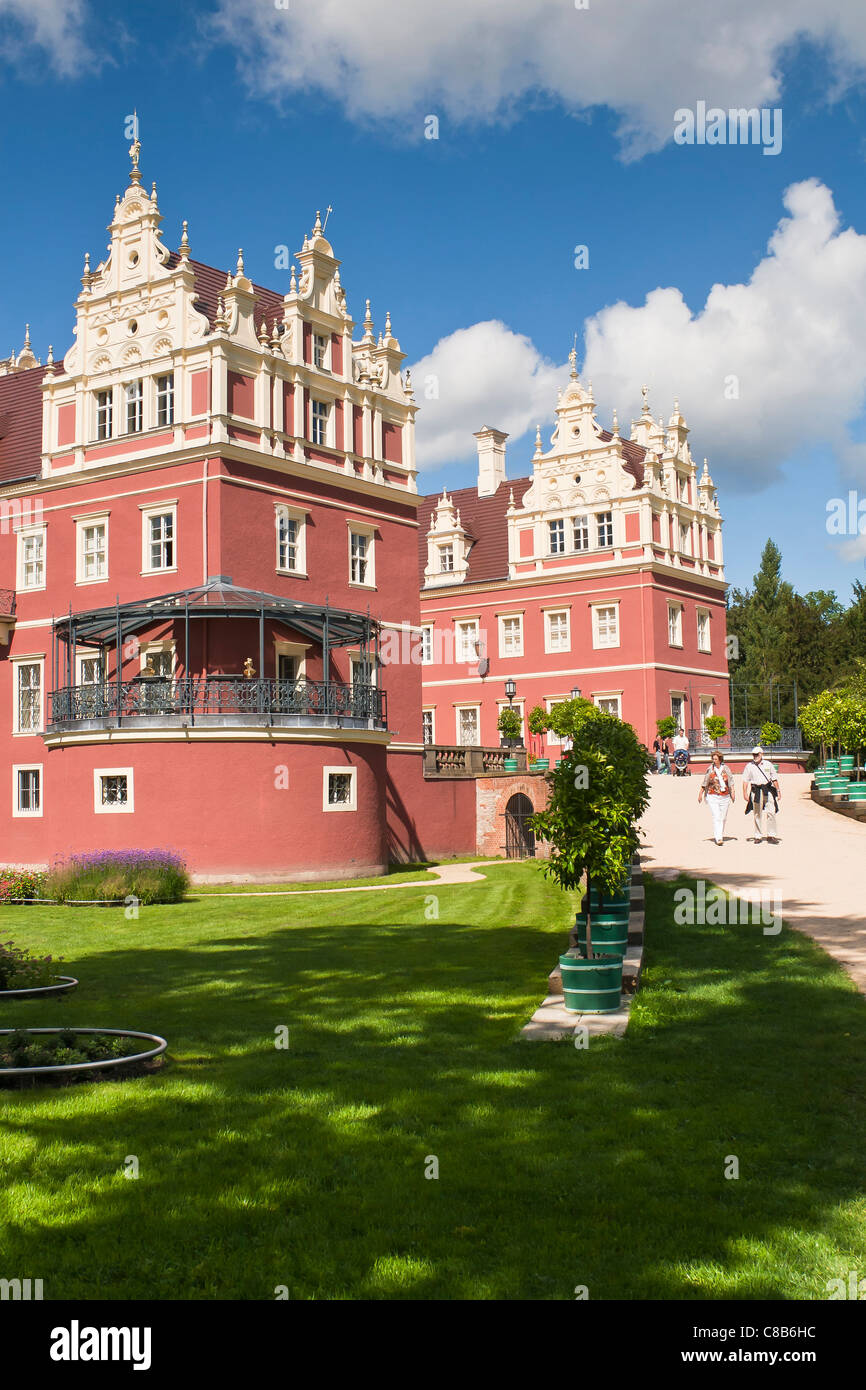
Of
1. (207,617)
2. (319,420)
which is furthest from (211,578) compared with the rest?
(319,420)

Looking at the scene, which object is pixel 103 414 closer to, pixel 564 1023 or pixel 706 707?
pixel 564 1023

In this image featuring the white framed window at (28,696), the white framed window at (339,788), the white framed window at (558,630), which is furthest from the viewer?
the white framed window at (558,630)

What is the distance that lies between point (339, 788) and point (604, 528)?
2292cm

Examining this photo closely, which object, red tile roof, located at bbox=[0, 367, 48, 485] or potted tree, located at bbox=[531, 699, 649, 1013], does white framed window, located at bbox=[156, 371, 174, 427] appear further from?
potted tree, located at bbox=[531, 699, 649, 1013]

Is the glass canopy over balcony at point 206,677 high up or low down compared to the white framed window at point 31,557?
down

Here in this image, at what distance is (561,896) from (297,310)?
1875 cm

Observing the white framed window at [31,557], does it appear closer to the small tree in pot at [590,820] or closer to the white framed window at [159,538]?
the white framed window at [159,538]

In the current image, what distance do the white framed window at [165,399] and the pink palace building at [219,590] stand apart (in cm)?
6

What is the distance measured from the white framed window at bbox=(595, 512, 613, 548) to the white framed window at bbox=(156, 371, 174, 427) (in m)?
21.0

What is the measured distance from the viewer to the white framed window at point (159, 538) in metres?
29.9

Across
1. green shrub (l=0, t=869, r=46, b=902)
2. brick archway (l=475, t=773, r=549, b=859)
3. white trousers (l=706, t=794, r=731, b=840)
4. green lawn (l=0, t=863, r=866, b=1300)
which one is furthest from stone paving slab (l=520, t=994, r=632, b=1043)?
brick archway (l=475, t=773, r=549, b=859)

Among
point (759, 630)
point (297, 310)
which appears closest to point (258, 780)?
point (297, 310)

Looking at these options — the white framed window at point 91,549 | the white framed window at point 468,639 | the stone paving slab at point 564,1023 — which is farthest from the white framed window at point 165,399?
the stone paving slab at point 564,1023
